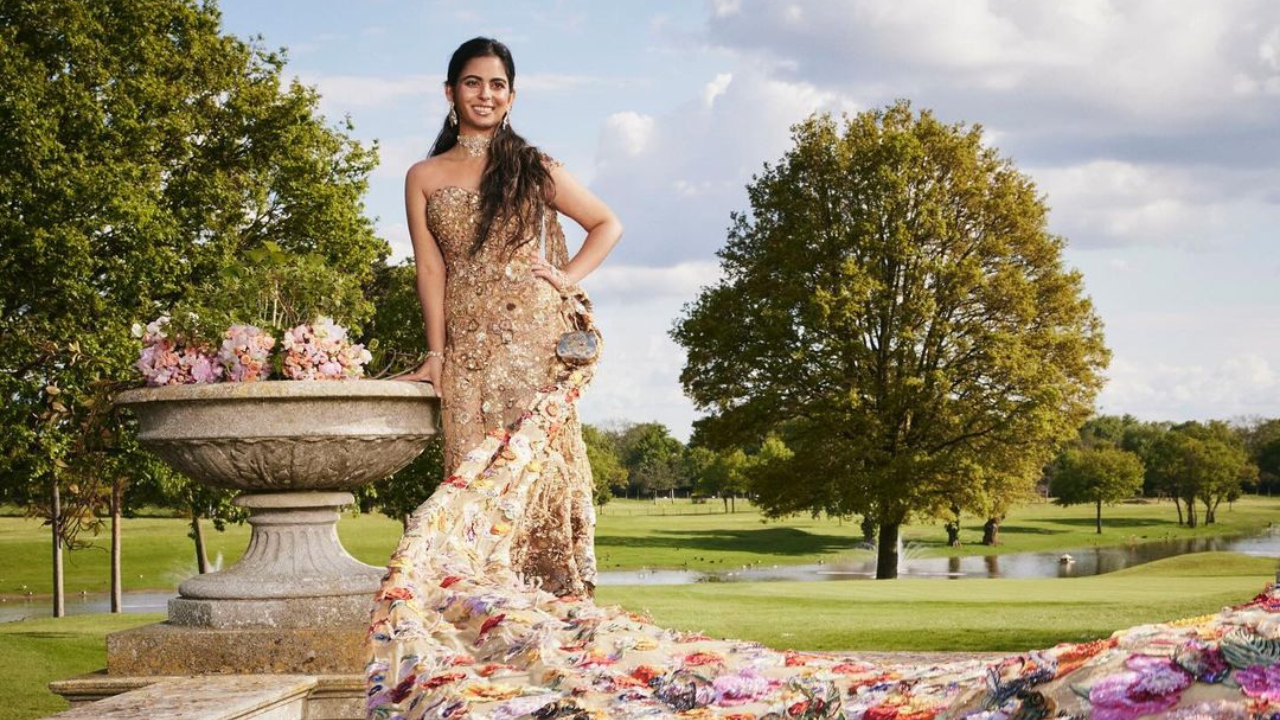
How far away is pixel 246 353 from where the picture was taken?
6070 mm

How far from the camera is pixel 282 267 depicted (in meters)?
6.71

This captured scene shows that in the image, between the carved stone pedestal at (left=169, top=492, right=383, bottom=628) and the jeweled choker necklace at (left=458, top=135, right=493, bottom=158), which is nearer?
the jeweled choker necklace at (left=458, top=135, right=493, bottom=158)

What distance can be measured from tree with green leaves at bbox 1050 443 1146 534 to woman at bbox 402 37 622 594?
5485 cm

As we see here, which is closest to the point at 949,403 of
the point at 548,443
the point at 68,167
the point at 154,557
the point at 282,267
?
the point at 68,167

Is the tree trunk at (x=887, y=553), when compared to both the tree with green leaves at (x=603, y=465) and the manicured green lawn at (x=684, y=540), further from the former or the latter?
the tree with green leaves at (x=603, y=465)

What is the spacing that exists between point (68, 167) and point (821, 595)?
12.9 meters

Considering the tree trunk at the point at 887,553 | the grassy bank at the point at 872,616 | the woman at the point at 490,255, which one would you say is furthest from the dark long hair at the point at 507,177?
the tree trunk at the point at 887,553

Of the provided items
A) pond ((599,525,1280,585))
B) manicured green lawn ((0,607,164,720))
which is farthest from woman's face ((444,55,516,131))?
pond ((599,525,1280,585))

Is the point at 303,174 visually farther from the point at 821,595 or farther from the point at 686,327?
the point at 821,595

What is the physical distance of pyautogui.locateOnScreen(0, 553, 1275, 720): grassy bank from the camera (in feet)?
40.2

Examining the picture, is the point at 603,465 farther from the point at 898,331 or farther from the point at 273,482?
the point at 273,482

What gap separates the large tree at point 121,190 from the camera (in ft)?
57.1

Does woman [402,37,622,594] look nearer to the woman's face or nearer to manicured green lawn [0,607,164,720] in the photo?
the woman's face

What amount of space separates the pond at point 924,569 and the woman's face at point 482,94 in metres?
28.0
